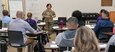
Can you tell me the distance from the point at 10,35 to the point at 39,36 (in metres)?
1.42

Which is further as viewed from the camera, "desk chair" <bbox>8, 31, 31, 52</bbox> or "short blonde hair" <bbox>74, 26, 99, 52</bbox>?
"desk chair" <bbox>8, 31, 31, 52</bbox>

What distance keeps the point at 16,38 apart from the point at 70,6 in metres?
7.69

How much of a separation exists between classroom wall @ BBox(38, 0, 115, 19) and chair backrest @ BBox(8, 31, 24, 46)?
23.7 feet

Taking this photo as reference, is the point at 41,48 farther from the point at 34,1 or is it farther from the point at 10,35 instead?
the point at 34,1

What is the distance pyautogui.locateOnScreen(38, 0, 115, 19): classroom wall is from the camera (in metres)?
14.3

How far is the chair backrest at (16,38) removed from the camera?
6.93m

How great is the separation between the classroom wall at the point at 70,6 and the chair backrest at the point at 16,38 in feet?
23.7

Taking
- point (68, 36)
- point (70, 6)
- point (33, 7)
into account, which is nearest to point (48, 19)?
point (33, 7)

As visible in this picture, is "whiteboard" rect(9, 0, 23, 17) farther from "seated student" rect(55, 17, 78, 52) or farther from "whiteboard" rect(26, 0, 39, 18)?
"seated student" rect(55, 17, 78, 52)

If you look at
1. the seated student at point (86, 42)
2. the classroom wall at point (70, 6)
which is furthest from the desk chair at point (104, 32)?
the classroom wall at point (70, 6)

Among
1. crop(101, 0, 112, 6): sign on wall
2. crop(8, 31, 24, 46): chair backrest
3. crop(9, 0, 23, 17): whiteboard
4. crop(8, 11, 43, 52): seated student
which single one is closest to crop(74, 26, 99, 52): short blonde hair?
crop(8, 31, 24, 46): chair backrest

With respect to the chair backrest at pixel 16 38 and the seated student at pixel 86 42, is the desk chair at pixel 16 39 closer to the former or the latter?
the chair backrest at pixel 16 38

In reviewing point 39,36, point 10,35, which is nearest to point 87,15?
point 39,36

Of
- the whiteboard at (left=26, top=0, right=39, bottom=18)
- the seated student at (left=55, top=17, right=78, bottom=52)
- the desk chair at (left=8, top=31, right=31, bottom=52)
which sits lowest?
the desk chair at (left=8, top=31, right=31, bottom=52)
